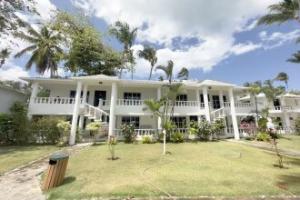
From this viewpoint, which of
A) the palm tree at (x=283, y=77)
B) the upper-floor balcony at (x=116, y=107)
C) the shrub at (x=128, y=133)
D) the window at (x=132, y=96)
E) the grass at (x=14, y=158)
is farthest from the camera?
the palm tree at (x=283, y=77)

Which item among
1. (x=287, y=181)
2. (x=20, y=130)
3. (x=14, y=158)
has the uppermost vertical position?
(x=20, y=130)

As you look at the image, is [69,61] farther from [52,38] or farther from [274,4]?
[274,4]

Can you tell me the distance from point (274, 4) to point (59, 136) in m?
18.2

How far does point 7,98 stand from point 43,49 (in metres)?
11.6

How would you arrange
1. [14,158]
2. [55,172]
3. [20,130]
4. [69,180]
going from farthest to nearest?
[20,130]
[14,158]
[69,180]
[55,172]

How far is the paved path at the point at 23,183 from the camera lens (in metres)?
5.88

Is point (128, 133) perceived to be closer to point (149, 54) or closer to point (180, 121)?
point (180, 121)

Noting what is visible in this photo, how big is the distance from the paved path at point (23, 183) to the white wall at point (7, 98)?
492 inches

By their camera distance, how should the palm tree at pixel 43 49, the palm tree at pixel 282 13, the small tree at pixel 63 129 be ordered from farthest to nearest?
the palm tree at pixel 43 49 → the small tree at pixel 63 129 → the palm tree at pixel 282 13

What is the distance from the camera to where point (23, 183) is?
277 inches

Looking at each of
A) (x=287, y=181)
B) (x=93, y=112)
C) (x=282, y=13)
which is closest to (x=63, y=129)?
(x=93, y=112)

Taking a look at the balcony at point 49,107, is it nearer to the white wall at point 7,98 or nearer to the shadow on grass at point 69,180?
the white wall at point 7,98

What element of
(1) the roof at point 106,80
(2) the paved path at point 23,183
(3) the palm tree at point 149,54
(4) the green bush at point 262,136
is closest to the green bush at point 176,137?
(1) the roof at point 106,80

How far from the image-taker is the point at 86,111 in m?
17.6
